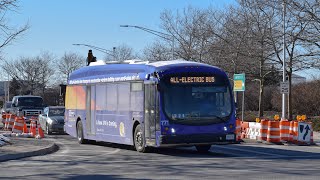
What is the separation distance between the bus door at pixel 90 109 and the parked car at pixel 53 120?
317 inches

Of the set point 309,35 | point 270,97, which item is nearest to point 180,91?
point 309,35

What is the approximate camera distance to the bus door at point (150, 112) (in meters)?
16.5

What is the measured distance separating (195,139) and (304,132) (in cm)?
859

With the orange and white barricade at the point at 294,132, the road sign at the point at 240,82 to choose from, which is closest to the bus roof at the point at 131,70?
the orange and white barricade at the point at 294,132

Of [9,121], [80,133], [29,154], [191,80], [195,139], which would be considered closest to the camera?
[195,139]

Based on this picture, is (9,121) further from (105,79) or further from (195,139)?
(195,139)

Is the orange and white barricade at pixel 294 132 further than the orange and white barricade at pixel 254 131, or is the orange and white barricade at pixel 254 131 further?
the orange and white barricade at pixel 254 131

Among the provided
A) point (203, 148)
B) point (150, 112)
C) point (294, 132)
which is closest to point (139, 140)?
point (150, 112)

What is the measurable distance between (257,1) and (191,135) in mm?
19206

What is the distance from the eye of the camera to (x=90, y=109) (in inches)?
856

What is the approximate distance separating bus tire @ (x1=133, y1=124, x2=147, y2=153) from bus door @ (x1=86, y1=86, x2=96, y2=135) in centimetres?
383

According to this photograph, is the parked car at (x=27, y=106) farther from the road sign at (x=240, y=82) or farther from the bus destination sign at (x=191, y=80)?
the bus destination sign at (x=191, y=80)

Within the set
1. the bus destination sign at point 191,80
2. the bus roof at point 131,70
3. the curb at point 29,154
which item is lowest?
the curb at point 29,154

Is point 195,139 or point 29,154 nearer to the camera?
point 195,139
